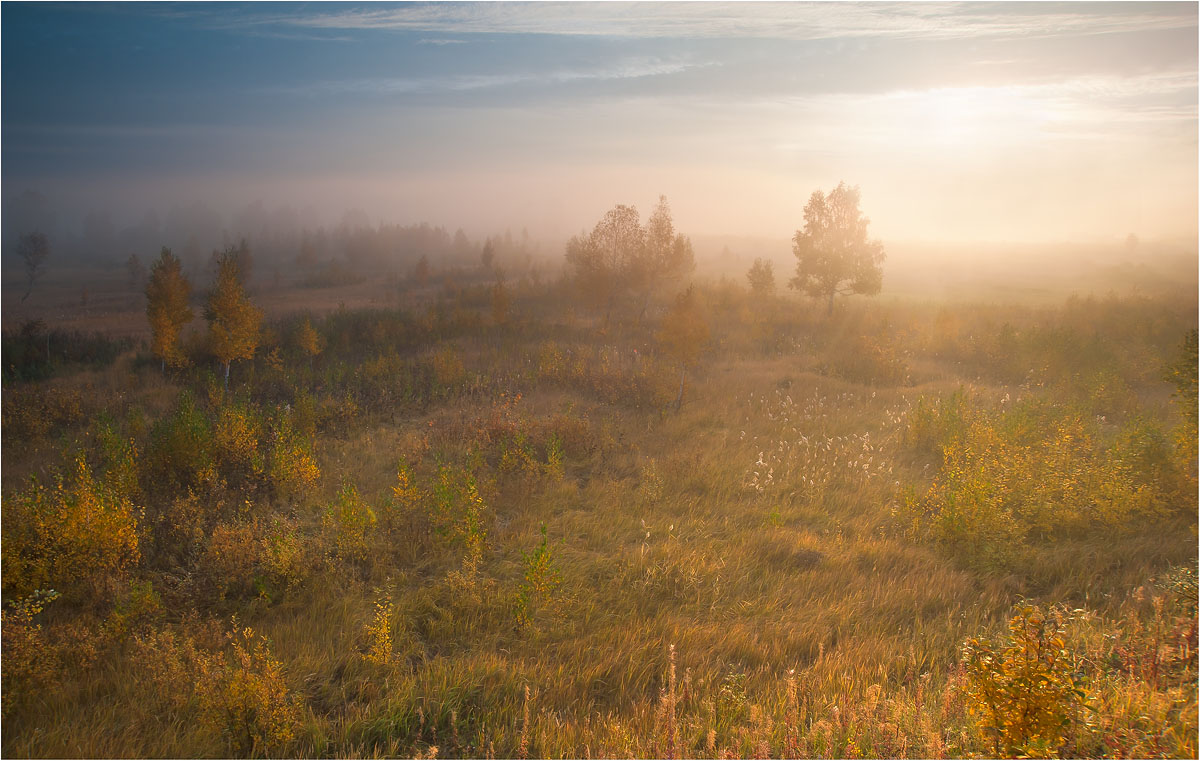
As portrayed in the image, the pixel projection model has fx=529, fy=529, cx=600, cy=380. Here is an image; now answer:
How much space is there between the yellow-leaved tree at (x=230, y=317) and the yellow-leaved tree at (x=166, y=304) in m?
1.70

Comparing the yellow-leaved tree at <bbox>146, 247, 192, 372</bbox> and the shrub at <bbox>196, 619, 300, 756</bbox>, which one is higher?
Result: the yellow-leaved tree at <bbox>146, 247, 192, 372</bbox>

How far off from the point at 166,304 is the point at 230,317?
2.90 metres

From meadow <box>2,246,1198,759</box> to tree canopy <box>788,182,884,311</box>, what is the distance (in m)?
15.9

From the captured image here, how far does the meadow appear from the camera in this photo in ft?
13.4

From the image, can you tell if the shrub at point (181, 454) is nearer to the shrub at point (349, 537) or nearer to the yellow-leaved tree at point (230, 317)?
the shrub at point (349, 537)

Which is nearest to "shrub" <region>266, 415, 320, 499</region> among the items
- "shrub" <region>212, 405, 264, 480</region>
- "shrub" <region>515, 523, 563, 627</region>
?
"shrub" <region>212, 405, 264, 480</region>

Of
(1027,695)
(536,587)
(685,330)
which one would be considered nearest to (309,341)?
(685,330)

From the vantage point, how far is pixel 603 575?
23.4ft

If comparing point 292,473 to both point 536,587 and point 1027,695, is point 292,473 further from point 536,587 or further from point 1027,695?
point 1027,695

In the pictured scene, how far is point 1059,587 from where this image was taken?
6.62 m

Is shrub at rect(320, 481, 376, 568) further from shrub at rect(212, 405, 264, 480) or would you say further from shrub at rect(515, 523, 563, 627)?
shrub at rect(212, 405, 264, 480)

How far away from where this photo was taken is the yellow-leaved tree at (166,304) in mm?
16391

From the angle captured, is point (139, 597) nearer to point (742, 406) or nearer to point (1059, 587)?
point (1059, 587)

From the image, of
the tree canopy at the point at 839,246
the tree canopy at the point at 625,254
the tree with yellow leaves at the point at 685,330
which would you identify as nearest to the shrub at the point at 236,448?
the tree with yellow leaves at the point at 685,330
